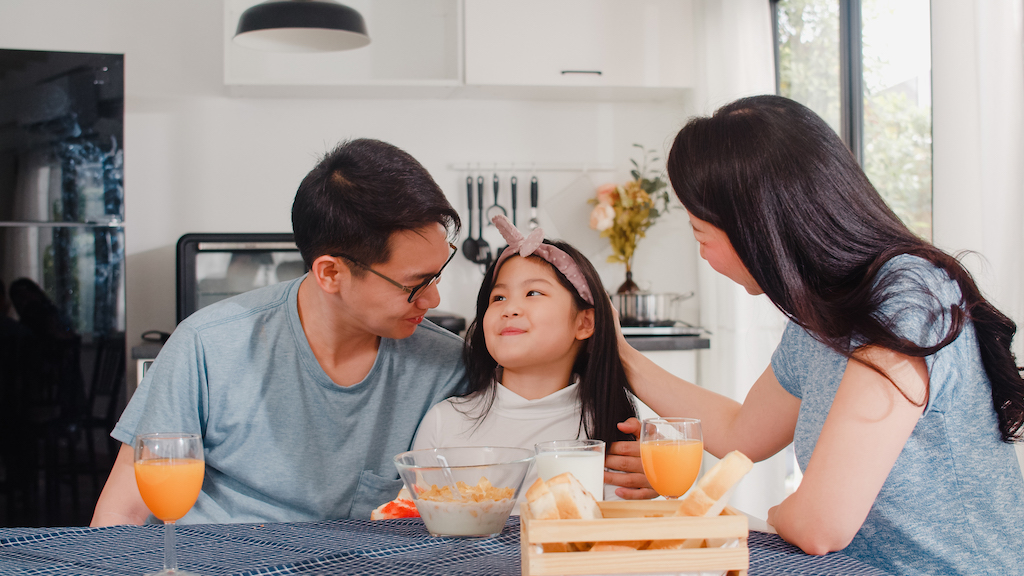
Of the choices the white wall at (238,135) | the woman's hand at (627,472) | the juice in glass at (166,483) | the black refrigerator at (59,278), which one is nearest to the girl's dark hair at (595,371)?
the woman's hand at (627,472)

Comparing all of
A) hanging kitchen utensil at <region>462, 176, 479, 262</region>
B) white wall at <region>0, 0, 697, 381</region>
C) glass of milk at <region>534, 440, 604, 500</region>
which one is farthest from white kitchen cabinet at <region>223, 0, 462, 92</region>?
glass of milk at <region>534, 440, 604, 500</region>

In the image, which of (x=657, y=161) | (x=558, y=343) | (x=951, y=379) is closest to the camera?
(x=951, y=379)

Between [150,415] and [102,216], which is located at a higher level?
[102,216]

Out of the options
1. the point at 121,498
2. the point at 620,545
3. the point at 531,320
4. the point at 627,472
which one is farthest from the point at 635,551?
the point at 121,498

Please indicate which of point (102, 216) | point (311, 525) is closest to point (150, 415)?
point (311, 525)

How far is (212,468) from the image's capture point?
1.45m

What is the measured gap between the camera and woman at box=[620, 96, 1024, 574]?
915mm

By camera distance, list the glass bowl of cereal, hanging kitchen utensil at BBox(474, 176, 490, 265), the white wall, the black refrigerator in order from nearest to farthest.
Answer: the glass bowl of cereal → the black refrigerator → the white wall → hanging kitchen utensil at BBox(474, 176, 490, 265)

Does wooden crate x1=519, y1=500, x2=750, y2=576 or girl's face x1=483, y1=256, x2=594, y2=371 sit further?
girl's face x1=483, y1=256, x2=594, y2=371

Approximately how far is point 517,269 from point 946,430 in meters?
0.83

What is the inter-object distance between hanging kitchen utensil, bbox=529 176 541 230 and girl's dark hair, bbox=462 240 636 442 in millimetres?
1625

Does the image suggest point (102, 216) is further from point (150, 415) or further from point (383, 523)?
point (383, 523)

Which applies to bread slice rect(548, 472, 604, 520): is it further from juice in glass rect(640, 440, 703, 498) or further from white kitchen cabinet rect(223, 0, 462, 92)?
white kitchen cabinet rect(223, 0, 462, 92)

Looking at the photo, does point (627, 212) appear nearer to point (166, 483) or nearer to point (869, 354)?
point (869, 354)
